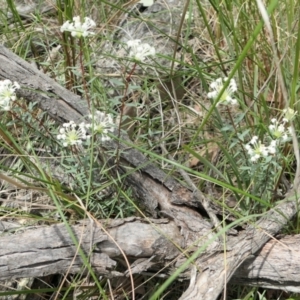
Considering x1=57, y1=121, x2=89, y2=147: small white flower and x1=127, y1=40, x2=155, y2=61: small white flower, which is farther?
x1=57, y1=121, x2=89, y2=147: small white flower

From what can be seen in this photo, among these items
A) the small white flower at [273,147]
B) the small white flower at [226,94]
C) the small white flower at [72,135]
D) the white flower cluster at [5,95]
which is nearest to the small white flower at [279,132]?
the small white flower at [273,147]

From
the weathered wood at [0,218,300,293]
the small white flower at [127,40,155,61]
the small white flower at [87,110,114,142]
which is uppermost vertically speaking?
the small white flower at [127,40,155,61]

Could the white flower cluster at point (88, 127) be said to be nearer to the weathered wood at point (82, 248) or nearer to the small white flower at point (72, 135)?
the small white flower at point (72, 135)

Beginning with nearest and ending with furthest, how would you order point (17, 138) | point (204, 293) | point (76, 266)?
1. point (204, 293)
2. point (76, 266)
3. point (17, 138)

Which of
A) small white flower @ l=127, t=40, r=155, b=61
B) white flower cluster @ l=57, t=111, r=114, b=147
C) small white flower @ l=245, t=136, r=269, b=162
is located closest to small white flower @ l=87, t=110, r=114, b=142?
white flower cluster @ l=57, t=111, r=114, b=147

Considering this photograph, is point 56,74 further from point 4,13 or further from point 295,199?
→ point 295,199

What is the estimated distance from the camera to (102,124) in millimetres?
1367

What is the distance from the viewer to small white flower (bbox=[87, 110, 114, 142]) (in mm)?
1362

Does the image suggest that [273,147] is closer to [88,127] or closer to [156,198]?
[156,198]

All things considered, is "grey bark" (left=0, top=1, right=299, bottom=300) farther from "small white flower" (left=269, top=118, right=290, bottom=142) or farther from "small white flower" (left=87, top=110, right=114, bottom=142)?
"small white flower" (left=269, top=118, right=290, bottom=142)

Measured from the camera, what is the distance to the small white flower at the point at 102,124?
1.36 metres

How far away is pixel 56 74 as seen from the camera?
6.19ft

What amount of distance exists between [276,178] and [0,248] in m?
0.86

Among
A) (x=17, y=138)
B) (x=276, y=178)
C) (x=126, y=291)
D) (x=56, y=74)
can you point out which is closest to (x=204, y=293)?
(x=126, y=291)
